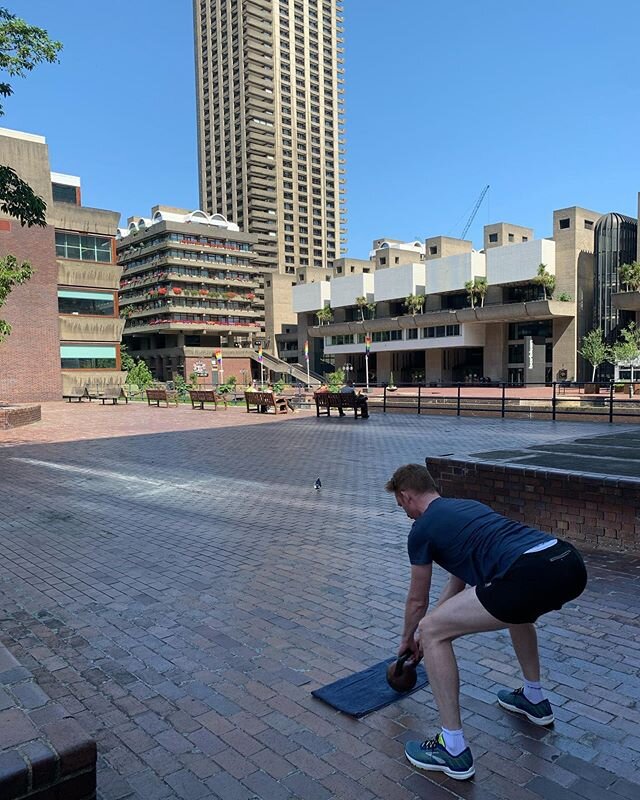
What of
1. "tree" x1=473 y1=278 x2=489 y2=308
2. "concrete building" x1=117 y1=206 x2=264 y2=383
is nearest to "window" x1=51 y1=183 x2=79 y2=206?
"concrete building" x1=117 y1=206 x2=264 y2=383

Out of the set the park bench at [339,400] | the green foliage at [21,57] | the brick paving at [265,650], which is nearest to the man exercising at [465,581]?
the brick paving at [265,650]

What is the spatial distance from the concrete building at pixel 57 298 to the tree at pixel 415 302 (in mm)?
36501

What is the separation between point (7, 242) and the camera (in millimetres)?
38594

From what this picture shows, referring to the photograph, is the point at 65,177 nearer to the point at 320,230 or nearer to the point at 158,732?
the point at 158,732

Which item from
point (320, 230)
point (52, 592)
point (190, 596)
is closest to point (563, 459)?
point (190, 596)

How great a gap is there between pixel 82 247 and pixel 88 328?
5.72 metres

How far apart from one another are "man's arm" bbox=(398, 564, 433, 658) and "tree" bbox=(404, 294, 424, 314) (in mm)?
71151

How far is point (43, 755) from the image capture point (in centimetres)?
212

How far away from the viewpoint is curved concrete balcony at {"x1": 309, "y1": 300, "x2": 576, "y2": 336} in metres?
59.3

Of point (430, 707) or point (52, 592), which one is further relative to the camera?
point (52, 592)

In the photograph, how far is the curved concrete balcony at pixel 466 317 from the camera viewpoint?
195ft

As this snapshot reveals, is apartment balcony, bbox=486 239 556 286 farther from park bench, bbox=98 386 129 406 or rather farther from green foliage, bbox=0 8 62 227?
green foliage, bbox=0 8 62 227

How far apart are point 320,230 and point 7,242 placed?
10036 centimetres

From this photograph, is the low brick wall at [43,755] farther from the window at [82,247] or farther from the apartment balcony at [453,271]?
the apartment balcony at [453,271]
